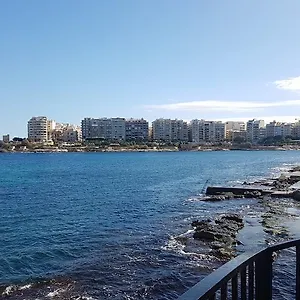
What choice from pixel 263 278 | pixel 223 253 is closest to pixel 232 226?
pixel 223 253

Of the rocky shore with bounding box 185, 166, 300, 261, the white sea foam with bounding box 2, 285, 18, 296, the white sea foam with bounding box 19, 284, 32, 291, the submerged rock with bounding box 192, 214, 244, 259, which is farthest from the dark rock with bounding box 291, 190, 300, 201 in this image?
the white sea foam with bounding box 2, 285, 18, 296

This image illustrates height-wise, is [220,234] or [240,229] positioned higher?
[220,234]

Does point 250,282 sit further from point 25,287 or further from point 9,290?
point 25,287

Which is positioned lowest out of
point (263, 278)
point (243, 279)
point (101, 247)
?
point (101, 247)

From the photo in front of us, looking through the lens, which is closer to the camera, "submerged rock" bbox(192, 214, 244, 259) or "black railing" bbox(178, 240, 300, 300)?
"black railing" bbox(178, 240, 300, 300)

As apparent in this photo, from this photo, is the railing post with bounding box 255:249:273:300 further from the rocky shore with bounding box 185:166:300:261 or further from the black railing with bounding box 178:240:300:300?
the rocky shore with bounding box 185:166:300:261

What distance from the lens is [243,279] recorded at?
3.19 m

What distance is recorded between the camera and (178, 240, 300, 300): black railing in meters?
2.62

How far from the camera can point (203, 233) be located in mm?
21266

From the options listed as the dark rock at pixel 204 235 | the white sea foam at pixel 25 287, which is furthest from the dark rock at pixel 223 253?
the white sea foam at pixel 25 287

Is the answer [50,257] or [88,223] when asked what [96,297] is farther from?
[88,223]

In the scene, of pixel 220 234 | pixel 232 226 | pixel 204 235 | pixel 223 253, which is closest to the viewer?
pixel 223 253

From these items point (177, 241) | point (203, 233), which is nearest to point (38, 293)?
point (177, 241)

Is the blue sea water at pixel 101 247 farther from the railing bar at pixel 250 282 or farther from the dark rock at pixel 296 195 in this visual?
the railing bar at pixel 250 282
